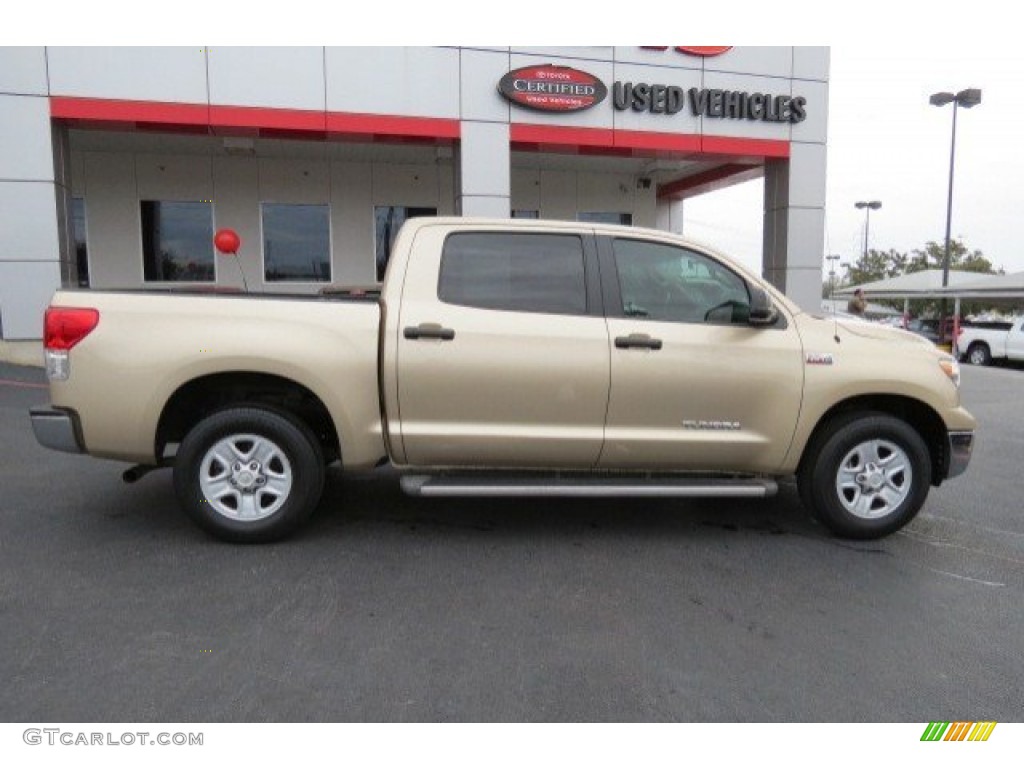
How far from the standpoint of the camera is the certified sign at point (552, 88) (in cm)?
1219

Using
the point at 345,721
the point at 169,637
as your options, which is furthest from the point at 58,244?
the point at 345,721

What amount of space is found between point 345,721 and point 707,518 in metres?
3.13

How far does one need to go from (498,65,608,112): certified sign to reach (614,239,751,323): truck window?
861 centimetres

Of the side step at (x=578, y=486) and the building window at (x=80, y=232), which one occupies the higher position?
the building window at (x=80, y=232)

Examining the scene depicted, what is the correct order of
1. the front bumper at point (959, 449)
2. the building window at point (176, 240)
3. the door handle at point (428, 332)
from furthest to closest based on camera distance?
the building window at point (176, 240) → the front bumper at point (959, 449) → the door handle at point (428, 332)

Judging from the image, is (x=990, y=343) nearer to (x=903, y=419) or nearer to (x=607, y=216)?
(x=607, y=216)

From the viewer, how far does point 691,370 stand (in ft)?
14.3

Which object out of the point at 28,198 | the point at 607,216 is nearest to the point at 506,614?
the point at 28,198

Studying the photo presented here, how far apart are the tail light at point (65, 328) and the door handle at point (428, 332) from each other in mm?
1738

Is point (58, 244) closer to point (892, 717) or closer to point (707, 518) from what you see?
point (707, 518)

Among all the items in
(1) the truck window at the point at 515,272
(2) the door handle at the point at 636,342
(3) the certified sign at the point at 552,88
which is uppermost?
(3) the certified sign at the point at 552,88

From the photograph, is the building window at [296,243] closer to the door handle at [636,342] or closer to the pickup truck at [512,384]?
the pickup truck at [512,384]

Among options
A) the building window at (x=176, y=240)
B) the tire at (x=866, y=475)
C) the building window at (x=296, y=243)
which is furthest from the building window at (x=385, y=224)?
the tire at (x=866, y=475)

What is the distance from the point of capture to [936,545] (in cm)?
465
